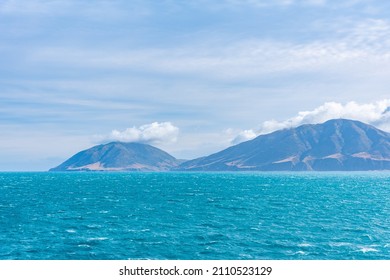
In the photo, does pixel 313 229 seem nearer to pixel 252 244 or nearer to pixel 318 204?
pixel 252 244

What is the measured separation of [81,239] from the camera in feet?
257

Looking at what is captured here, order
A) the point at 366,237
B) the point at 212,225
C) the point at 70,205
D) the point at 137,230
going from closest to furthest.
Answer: the point at 366,237 → the point at 137,230 → the point at 212,225 → the point at 70,205

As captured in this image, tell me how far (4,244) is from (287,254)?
52706 millimetres

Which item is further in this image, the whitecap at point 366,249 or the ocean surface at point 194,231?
the whitecap at point 366,249

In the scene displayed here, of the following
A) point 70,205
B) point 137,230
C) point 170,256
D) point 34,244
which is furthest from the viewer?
point 70,205

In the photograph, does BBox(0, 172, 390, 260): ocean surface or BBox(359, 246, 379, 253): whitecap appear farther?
BBox(359, 246, 379, 253): whitecap

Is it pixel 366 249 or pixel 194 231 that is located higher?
pixel 194 231

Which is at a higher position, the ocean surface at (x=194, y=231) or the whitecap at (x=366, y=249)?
the ocean surface at (x=194, y=231)

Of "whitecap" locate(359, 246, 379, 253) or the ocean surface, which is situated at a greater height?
the ocean surface

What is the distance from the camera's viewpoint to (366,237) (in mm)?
81875

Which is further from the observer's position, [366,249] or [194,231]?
[194,231]

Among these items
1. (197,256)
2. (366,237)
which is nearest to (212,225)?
(197,256)
